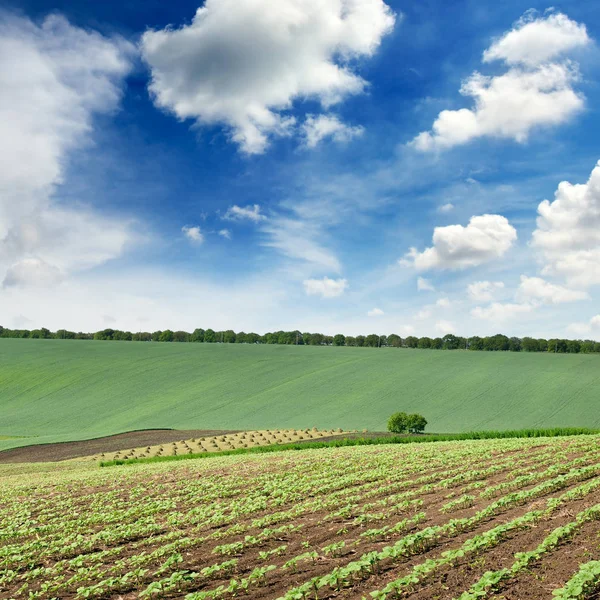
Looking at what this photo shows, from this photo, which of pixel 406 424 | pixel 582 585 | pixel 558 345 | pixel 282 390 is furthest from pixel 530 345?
pixel 582 585

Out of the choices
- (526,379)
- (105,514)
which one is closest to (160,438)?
(105,514)

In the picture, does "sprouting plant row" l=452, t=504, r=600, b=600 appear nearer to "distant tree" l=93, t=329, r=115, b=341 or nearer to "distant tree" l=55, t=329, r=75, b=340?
"distant tree" l=93, t=329, r=115, b=341

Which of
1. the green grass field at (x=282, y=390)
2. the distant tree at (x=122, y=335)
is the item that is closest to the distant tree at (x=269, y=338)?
the distant tree at (x=122, y=335)

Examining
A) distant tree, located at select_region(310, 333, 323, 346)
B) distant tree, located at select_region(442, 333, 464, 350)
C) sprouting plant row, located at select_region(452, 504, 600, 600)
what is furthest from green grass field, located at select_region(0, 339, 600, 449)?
distant tree, located at select_region(310, 333, 323, 346)

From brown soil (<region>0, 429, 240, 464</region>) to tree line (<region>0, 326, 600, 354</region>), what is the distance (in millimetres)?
96692

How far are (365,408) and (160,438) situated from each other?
2366 centimetres

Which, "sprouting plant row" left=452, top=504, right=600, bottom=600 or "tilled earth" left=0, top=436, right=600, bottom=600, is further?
"tilled earth" left=0, top=436, right=600, bottom=600

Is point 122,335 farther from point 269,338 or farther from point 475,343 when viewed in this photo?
point 475,343

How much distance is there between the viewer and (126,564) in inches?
507

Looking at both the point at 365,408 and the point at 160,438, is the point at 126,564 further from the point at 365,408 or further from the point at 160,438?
the point at 365,408

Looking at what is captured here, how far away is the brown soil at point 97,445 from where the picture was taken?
4209 centimetres

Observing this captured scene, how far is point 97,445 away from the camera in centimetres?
4600

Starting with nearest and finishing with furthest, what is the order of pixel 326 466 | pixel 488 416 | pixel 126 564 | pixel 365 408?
pixel 126 564
pixel 326 466
pixel 488 416
pixel 365 408

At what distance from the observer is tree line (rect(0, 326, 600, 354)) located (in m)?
135
